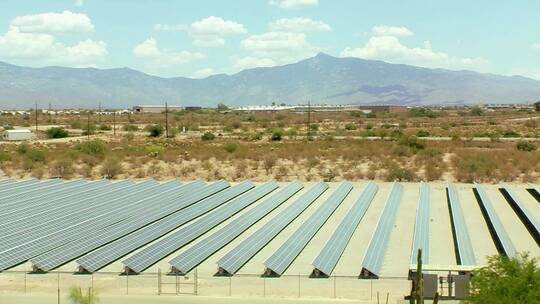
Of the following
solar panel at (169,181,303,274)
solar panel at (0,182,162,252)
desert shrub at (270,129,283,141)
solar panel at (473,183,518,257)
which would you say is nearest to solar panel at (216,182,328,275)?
solar panel at (169,181,303,274)

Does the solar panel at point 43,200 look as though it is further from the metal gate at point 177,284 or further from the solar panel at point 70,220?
the metal gate at point 177,284

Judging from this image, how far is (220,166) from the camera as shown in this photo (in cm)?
6450

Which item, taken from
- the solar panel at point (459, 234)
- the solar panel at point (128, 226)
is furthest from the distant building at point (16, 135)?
the solar panel at point (459, 234)

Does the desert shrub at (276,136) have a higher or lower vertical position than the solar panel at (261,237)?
higher

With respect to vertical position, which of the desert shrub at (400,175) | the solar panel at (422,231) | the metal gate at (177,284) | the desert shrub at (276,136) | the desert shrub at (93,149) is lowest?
the metal gate at (177,284)

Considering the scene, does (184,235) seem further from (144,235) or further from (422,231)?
(422,231)

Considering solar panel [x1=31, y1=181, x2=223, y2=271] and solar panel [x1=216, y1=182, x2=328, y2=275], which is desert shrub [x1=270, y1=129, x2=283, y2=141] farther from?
solar panel [x1=216, y1=182, x2=328, y2=275]

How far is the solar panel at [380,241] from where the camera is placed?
2661 cm

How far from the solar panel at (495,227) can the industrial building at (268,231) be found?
101mm

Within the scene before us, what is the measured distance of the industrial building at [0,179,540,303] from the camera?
27250 mm

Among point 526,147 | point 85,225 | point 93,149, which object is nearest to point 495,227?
point 85,225

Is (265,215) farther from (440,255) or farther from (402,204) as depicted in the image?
(440,255)

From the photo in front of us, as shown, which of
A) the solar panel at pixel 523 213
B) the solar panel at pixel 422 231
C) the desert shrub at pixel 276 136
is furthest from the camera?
the desert shrub at pixel 276 136

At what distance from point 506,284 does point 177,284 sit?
11.9m
